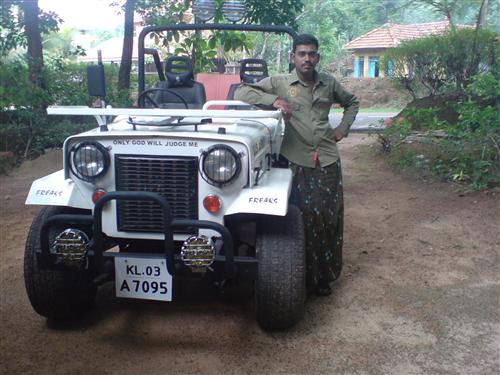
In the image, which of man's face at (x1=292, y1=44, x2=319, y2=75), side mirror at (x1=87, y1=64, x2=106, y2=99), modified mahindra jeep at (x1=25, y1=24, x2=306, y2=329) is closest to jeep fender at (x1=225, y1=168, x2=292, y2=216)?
modified mahindra jeep at (x1=25, y1=24, x2=306, y2=329)

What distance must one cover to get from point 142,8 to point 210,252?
9757mm

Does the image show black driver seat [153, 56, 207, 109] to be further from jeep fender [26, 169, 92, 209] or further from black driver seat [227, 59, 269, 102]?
jeep fender [26, 169, 92, 209]

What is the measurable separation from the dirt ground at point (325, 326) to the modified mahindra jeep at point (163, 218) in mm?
247

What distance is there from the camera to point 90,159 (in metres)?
3.26

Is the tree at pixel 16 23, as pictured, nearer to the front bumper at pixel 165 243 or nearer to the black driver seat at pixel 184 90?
the black driver seat at pixel 184 90

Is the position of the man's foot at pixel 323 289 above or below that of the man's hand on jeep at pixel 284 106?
below

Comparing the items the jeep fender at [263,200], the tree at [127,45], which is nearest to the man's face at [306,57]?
the jeep fender at [263,200]

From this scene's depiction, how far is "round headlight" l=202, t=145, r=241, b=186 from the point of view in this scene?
3.16 m

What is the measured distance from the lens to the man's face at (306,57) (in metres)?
3.90

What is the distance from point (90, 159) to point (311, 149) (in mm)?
1544

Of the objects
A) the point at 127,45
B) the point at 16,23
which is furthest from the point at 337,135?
the point at 127,45

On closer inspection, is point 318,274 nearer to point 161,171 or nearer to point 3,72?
point 161,171

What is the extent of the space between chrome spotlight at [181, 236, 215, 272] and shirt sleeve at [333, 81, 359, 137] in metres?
1.62

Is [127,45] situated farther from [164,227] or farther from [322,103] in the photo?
[164,227]
